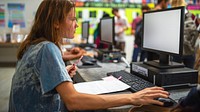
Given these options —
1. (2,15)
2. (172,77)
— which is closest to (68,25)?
(172,77)

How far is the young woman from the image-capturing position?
981 millimetres

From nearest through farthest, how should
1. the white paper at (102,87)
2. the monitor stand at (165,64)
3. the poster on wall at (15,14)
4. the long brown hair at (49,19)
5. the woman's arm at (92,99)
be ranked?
the woman's arm at (92,99), the long brown hair at (49,19), the white paper at (102,87), the monitor stand at (165,64), the poster on wall at (15,14)

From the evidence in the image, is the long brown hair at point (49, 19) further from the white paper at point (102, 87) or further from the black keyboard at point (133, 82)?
the black keyboard at point (133, 82)

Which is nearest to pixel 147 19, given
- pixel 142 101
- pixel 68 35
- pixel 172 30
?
pixel 172 30

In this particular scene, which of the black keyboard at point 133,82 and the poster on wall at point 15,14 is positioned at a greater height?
the poster on wall at point 15,14

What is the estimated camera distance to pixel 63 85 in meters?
0.98

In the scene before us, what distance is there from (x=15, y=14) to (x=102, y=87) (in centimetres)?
425

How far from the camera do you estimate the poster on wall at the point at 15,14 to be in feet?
15.5

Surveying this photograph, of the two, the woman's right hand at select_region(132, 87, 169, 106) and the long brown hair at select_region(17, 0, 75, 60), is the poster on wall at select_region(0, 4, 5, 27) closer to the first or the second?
the long brown hair at select_region(17, 0, 75, 60)

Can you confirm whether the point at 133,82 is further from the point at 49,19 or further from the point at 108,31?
the point at 108,31

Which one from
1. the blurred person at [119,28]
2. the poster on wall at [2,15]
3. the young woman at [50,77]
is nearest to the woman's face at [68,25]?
the young woman at [50,77]

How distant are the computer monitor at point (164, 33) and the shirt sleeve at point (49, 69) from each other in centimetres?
73

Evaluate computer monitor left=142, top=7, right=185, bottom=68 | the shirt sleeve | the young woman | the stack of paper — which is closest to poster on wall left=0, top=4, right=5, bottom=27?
computer monitor left=142, top=7, right=185, bottom=68

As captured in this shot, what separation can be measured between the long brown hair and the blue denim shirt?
7cm
